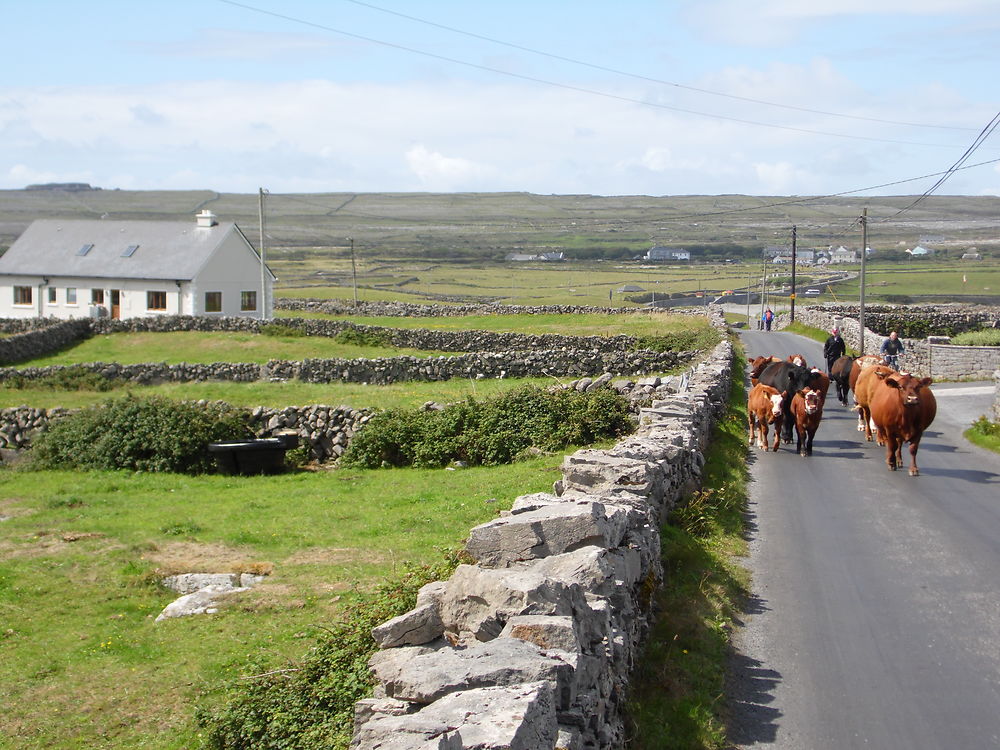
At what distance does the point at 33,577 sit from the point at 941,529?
41.1 feet

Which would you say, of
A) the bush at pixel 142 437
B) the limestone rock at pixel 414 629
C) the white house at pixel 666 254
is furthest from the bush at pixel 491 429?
the white house at pixel 666 254

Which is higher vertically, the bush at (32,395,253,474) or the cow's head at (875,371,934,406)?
the cow's head at (875,371,934,406)

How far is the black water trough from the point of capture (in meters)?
23.8

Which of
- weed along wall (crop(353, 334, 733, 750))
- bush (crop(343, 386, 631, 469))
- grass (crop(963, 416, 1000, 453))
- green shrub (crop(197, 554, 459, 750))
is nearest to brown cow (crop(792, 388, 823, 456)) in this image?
bush (crop(343, 386, 631, 469))

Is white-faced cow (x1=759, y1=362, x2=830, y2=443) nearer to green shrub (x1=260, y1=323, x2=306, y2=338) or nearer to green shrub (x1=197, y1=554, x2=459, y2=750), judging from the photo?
green shrub (x1=197, y1=554, x2=459, y2=750)

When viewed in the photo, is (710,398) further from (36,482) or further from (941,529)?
(36,482)

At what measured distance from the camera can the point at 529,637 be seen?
639cm

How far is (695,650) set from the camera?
9.77m

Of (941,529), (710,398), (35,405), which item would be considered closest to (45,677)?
(941,529)

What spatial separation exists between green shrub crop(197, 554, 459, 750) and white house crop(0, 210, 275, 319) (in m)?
55.6

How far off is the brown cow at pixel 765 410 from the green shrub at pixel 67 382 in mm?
24339

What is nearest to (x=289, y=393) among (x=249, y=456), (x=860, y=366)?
(x=249, y=456)

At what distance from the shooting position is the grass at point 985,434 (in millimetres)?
24219

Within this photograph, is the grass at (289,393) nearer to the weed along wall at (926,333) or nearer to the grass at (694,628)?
the grass at (694,628)
